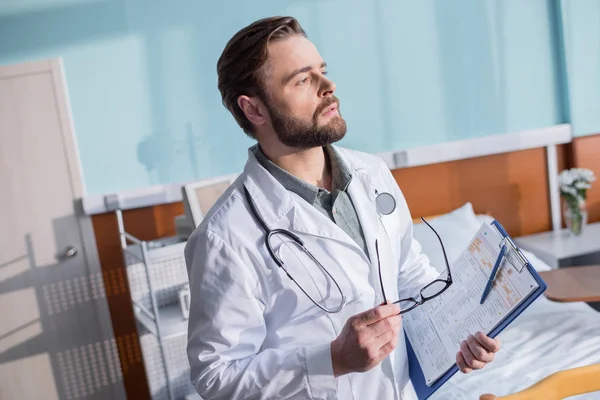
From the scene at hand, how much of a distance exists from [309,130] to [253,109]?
16 cm

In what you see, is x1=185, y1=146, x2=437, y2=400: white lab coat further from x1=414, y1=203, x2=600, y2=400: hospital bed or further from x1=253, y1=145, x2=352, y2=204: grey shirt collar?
x1=414, y1=203, x2=600, y2=400: hospital bed

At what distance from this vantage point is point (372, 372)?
1236mm

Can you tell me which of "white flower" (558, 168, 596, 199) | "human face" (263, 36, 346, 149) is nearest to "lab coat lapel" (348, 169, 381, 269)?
"human face" (263, 36, 346, 149)

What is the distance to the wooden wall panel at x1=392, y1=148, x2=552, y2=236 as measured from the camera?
3119 millimetres

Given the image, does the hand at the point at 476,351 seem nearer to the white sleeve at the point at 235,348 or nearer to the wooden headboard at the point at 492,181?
the white sleeve at the point at 235,348

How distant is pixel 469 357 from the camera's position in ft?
3.63

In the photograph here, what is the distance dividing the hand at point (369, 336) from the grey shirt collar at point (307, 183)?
0.36m

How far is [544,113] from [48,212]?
2654 millimetres

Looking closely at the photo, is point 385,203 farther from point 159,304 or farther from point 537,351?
point 159,304

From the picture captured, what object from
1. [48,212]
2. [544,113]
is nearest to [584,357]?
[544,113]

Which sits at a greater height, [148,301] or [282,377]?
[282,377]

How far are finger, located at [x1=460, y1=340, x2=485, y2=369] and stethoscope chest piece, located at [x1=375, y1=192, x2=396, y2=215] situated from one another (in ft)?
1.15

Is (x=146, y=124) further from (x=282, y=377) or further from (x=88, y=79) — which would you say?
(x=282, y=377)

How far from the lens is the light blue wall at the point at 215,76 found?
2707 millimetres
